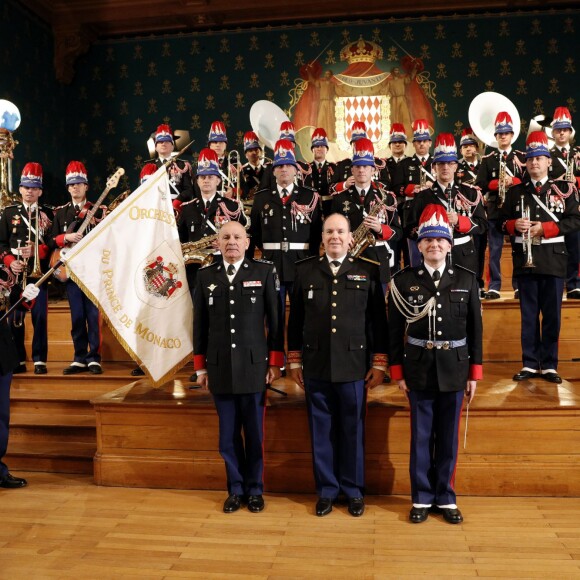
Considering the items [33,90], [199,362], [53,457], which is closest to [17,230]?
[53,457]

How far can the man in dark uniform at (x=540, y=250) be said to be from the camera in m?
4.88

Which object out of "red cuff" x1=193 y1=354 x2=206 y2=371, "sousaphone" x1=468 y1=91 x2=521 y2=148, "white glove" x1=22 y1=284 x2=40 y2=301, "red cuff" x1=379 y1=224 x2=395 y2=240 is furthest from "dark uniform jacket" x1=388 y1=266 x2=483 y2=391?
"sousaphone" x1=468 y1=91 x2=521 y2=148

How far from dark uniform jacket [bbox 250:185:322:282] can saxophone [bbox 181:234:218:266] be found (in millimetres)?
421

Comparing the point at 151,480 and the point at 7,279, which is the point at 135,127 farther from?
the point at 151,480

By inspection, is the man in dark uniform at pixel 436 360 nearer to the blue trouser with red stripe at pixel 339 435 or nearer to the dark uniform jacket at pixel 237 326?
the blue trouser with red stripe at pixel 339 435

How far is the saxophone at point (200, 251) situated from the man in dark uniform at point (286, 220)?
42 centimetres

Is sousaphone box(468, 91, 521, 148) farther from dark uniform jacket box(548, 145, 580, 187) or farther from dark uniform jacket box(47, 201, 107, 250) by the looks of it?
dark uniform jacket box(47, 201, 107, 250)

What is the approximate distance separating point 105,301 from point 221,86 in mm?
6891

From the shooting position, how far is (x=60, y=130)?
10633 mm

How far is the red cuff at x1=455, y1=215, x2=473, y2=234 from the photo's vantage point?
497cm

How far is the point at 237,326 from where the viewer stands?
12.9 ft

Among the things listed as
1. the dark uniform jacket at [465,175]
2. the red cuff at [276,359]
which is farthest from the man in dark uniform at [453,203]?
the red cuff at [276,359]

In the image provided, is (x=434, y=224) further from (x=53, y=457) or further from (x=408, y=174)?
(x=408, y=174)

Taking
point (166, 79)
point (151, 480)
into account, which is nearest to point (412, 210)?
point (151, 480)
